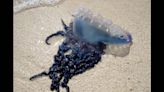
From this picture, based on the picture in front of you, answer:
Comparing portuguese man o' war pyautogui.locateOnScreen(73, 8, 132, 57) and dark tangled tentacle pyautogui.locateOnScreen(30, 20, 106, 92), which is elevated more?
portuguese man o' war pyautogui.locateOnScreen(73, 8, 132, 57)

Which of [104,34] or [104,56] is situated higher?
[104,34]

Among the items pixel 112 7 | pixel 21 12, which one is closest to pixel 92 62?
pixel 112 7

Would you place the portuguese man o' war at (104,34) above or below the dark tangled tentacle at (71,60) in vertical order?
above

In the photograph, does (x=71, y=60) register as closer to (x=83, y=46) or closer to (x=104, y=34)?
(x=83, y=46)

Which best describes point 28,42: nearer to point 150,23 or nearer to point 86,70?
point 86,70

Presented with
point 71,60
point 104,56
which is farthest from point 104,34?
point 71,60
